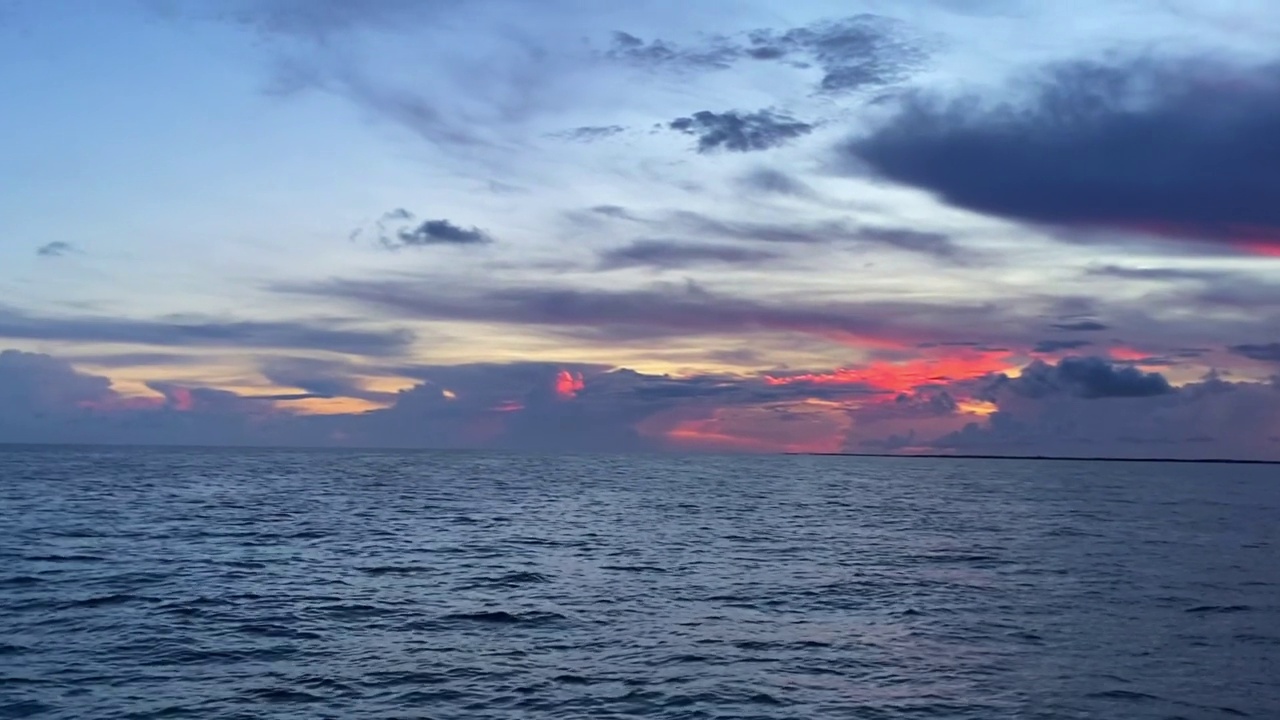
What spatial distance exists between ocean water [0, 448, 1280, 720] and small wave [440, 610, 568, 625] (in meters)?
0.19

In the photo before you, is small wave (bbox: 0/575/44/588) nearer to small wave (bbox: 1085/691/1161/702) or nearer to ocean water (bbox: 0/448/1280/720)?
ocean water (bbox: 0/448/1280/720)

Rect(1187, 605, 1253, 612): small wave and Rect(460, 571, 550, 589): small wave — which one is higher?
Rect(1187, 605, 1253, 612): small wave

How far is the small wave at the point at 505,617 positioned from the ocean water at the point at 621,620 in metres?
0.19

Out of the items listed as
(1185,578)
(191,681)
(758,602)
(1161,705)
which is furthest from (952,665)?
(1185,578)

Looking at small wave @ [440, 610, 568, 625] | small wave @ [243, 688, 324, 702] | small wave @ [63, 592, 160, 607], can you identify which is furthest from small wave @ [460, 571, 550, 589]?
small wave @ [243, 688, 324, 702]

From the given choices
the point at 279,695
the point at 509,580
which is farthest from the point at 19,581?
the point at 279,695

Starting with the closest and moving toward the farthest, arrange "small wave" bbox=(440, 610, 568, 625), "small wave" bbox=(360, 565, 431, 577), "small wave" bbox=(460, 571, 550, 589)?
"small wave" bbox=(440, 610, 568, 625) → "small wave" bbox=(460, 571, 550, 589) → "small wave" bbox=(360, 565, 431, 577)

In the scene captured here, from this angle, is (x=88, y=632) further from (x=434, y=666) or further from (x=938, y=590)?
(x=938, y=590)

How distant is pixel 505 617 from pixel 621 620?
4.59 meters

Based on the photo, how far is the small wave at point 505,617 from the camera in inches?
1492

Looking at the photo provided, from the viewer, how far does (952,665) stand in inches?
1256

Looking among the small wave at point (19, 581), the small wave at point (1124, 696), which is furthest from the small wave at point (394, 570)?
the small wave at point (1124, 696)

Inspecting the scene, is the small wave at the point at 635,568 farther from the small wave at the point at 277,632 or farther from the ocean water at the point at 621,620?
the small wave at the point at 277,632

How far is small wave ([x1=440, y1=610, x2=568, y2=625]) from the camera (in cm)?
3791
